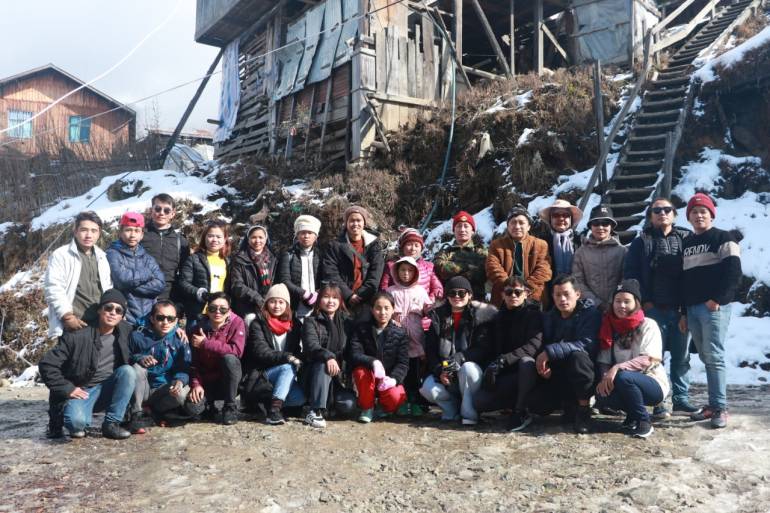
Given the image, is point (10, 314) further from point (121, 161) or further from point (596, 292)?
point (596, 292)

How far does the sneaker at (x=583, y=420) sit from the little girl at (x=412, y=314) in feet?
4.26

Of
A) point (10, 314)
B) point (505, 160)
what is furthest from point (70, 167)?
point (505, 160)

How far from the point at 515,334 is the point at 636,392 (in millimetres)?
953

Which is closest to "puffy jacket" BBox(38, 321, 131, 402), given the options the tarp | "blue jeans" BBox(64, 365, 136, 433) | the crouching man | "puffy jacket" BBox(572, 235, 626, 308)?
the crouching man

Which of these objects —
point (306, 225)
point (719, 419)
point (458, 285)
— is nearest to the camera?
point (719, 419)

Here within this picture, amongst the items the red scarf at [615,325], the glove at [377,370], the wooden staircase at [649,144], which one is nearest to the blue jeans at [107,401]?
the glove at [377,370]

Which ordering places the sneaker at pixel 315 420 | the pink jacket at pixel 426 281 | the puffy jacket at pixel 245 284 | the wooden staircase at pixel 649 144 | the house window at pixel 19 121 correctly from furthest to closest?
the house window at pixel 19 121 → the wooden staircase at pixel 649 144 → the pink jacket at pixel 426 281 → the puffy jacket at pixel 245 284 → the sneaker at pixel 315 420

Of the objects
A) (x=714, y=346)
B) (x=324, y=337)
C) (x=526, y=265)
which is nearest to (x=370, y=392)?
(x=324, y=337)

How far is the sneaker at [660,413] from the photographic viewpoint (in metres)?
4.33

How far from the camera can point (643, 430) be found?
156 inches

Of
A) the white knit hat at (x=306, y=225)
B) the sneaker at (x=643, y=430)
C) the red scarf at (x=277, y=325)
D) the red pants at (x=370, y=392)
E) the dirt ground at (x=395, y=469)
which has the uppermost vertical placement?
the white knit hat at (x=306, y=225)

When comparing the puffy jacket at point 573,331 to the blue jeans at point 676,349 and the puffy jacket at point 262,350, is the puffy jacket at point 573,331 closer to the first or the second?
the blue jeans at point 676,349

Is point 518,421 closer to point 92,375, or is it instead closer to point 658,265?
point 658,265

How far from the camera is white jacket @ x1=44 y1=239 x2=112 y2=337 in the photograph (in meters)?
4.32
